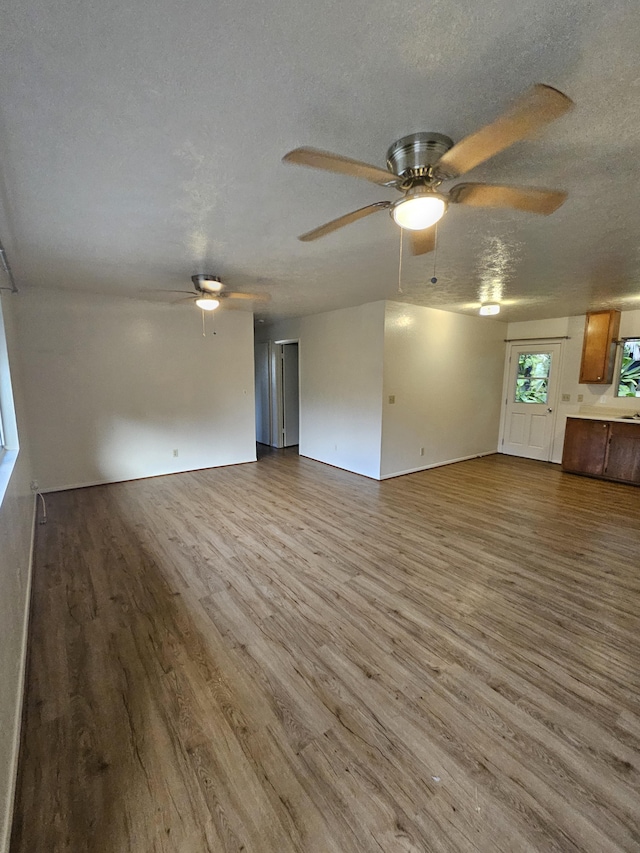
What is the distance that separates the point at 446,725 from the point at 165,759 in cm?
117

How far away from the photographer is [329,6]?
964 millimetres

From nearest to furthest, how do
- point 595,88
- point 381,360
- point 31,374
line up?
point 595,88 → point 31,374 → point 381,360

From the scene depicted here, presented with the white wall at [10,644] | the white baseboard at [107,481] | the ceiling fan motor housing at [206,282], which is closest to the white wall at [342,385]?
the white baseboard at [107,481]

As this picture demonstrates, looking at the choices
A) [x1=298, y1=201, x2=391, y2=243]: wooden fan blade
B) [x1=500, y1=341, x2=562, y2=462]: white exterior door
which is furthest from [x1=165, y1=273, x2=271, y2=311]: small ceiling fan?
[x1=500, y1=341, x2=562, y2=462]: white exterior door

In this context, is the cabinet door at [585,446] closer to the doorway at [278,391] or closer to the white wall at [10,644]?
the doorway at [278,391]

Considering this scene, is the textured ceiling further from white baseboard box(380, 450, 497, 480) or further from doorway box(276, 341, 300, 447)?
doorway box(276, 341, 300, 447)

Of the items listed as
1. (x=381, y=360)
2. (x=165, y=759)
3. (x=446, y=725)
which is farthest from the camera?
(x=381, y=360)

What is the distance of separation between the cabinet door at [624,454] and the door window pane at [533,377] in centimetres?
134

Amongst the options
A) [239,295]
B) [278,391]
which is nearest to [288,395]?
→ [278,391]

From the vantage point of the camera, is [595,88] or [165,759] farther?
[165,759]

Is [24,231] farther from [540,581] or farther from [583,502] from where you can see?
[583,502]

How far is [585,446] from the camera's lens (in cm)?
542

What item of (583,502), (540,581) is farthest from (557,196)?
(583,502)

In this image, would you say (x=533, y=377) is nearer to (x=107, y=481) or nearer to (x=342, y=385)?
(x=342, y=385)
